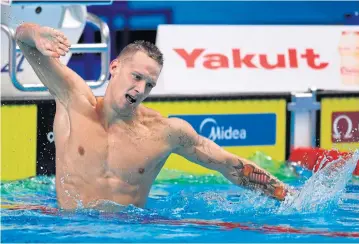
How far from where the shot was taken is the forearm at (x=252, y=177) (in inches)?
176

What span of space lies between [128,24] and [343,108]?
1.80m

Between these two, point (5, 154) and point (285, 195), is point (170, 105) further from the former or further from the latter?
point (285, 195)

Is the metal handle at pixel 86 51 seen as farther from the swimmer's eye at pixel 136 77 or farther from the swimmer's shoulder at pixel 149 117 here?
the swimmer's eye at pixel 136 77

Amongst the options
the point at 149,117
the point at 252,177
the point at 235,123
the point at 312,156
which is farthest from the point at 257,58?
the point at 149,117

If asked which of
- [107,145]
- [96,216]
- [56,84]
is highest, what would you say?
[56,84]

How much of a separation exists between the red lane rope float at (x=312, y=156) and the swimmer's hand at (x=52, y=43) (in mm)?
2571

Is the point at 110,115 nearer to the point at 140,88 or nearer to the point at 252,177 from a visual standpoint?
the point at 140,88

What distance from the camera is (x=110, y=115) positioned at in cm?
432

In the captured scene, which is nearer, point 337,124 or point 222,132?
point 222,132

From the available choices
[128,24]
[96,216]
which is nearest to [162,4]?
[128,24]

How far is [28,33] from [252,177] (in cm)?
126

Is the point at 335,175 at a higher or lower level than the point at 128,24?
lower

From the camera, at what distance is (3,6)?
588cm

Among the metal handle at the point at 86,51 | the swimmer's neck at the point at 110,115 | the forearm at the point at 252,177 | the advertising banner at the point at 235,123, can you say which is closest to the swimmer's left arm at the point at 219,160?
the forearm at the point at 252,177
